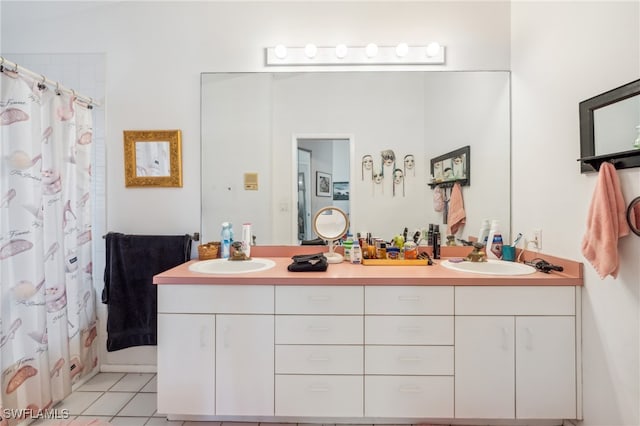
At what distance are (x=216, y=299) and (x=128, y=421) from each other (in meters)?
0.85

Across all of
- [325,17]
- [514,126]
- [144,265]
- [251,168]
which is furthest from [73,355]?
[514,126]

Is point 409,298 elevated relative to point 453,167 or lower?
lower

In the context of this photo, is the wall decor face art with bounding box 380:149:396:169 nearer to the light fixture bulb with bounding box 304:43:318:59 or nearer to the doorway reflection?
the doorway reflection

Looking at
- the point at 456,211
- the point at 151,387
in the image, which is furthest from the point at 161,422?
the point at 456,211

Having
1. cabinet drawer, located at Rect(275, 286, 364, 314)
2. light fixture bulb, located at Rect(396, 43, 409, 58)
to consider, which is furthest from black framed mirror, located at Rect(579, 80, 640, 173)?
cabinet drawer, located at Rect(275, 286, 364, 314)

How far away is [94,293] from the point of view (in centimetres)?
206

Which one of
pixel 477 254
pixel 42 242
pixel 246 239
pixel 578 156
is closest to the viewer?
pixel 578 156

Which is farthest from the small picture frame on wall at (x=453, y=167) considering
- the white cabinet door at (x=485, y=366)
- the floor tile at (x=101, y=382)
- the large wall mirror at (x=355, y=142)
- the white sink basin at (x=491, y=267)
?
the floor tile at (x=101, y=382)

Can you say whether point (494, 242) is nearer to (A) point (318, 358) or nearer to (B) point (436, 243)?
(B) point (436, 243)

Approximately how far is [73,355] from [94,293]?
38 cm

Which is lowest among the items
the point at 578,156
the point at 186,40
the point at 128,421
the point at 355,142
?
the point at 128,421

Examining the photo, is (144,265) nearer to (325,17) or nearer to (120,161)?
(120,161)

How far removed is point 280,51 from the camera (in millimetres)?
1993

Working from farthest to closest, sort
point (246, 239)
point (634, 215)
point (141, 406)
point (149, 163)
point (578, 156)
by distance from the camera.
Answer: point (149, 163)
point (246, 239)
point (141, 406)
point (578, 156)
point (634, 215)
